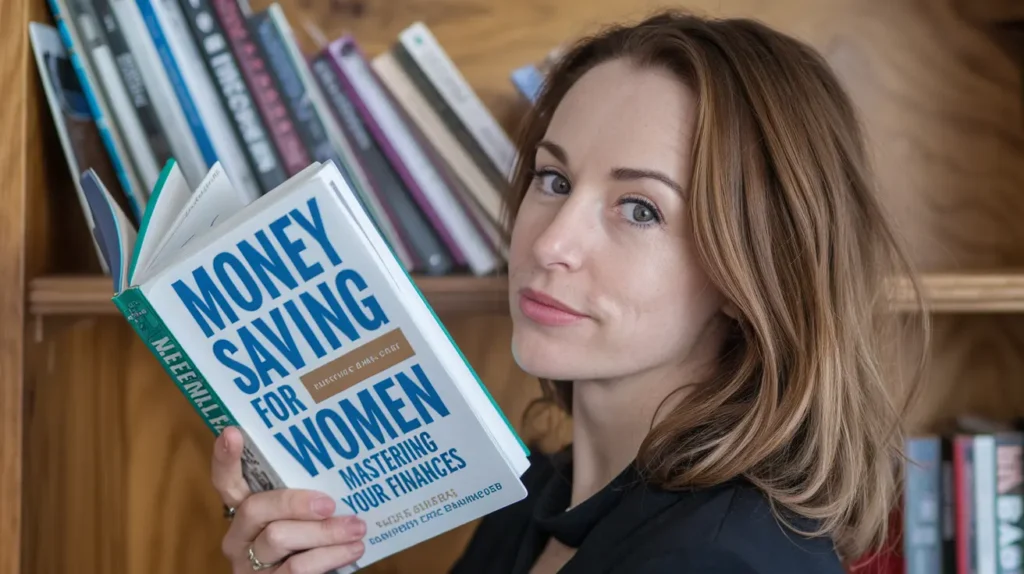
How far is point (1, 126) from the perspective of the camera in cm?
99

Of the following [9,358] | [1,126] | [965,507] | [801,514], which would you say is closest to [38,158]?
[1,126]

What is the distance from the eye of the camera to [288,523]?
0.81 meters

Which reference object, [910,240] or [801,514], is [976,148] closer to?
[910,240]

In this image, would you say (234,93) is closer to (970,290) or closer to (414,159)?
(414,159)

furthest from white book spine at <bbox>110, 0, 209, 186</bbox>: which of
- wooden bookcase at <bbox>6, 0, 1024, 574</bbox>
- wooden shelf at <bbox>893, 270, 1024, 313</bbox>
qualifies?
wooden shelf at <bbox>893, 270, 1024, 313</bbox>

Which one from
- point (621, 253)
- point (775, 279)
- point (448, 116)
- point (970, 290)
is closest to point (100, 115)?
point (448, 116)

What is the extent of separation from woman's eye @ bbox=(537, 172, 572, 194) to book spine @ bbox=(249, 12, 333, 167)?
0.27 meters

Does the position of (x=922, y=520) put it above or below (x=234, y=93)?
below

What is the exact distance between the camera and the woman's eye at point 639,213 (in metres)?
0.82

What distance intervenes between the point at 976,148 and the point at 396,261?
928 mm

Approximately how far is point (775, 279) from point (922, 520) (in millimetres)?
488

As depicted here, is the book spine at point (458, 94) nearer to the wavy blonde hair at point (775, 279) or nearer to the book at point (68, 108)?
the wavy blonde hair at point (775, 279)

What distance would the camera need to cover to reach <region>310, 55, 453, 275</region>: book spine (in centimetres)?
109

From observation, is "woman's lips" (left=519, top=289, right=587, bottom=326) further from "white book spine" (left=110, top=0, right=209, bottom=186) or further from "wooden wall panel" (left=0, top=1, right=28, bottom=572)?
"wooden wall panel" (left=0, top=1, right=28, bottom=572)
